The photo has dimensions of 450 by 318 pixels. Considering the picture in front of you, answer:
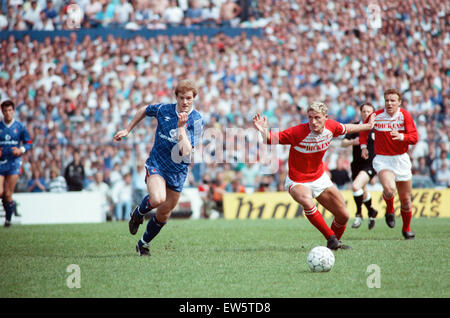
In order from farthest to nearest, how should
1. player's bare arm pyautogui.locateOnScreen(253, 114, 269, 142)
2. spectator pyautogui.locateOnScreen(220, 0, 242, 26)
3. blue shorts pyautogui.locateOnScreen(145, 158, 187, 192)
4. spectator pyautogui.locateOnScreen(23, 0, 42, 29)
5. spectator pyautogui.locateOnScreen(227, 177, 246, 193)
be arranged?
spectator pyautogui.locateOnScreen(220, 0, 242, 26), spectator pyautogui.locateOnScreen(23, 0, 42, 29), spectator pyautogui.locateOnScreen(227, 177, 246, 193), blue shorts pyautogui.locateOnScreen(145, 158, 187, 192), player's bare arm pyautogui.locateOnScreen(253, 114, 269, 142)

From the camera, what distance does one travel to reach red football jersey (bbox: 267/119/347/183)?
28.7ft

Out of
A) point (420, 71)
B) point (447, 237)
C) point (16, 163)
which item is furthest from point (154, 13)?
point (447, 237)

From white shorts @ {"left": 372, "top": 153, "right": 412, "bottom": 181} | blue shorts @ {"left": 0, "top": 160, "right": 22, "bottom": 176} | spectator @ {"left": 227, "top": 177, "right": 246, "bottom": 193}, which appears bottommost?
spectator @ {"left": 227, "top": 177, "right": 246, "bottom": 193}

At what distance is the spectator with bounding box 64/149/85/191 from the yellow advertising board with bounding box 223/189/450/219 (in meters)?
4.25

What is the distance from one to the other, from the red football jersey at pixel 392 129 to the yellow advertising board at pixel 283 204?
7066 mm

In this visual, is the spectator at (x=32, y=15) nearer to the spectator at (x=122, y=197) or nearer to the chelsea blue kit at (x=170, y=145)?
the spectator at (x=122, y=197)

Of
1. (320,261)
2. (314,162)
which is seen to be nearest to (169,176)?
(314,162)

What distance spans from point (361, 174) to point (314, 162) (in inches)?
189

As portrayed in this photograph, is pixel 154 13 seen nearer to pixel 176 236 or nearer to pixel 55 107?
pixel 55 107

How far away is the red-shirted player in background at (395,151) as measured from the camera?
10.8 meters

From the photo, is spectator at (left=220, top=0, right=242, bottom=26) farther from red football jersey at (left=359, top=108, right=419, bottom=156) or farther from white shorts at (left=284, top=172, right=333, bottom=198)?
white shorts at (left=284, top=172, right=333, bottom=198)

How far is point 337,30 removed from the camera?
25.1 m

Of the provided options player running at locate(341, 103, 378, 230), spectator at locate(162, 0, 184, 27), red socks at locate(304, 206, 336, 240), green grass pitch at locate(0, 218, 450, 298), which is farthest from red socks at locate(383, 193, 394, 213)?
spectator at locate(162, 0, 184, 27)
